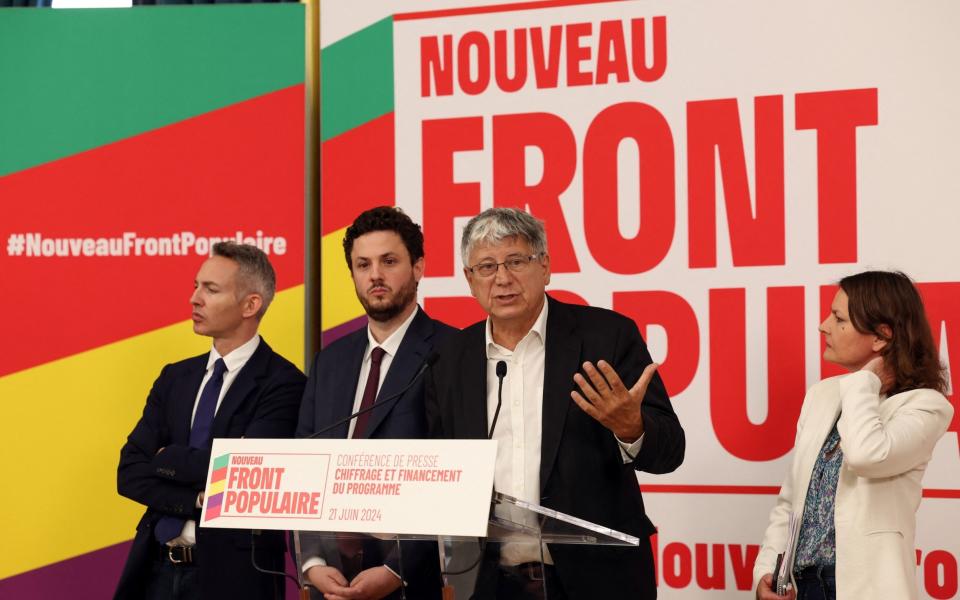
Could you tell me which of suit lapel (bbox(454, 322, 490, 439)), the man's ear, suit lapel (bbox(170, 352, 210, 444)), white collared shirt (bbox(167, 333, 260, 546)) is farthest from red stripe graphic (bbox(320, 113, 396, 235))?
suit lapel (bbox(454, 322, 490, 439))

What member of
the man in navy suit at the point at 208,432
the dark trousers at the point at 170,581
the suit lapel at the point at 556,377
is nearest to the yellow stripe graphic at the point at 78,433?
the man in navy suit at the point at 208,432

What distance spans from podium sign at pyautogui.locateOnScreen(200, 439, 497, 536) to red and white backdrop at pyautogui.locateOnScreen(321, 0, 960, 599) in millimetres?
2015

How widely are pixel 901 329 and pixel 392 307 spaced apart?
150 centimetres

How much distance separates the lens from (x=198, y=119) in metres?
4.30

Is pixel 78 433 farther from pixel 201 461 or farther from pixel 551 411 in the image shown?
pixel 551 411

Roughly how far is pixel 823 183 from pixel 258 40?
7.96 feet

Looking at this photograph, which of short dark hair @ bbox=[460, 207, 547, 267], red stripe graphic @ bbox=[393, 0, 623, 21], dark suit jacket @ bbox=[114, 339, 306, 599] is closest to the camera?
short dark hair @ bbox=[460, 207, 547, 267]

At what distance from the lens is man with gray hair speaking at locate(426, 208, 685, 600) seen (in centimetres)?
223

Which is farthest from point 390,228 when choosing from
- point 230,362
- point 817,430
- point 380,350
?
point 817,430

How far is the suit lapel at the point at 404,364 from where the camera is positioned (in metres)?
2.84

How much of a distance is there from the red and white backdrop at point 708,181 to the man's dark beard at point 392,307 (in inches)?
42.3

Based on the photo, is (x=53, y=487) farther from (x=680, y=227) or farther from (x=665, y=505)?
(x=680, y=227)

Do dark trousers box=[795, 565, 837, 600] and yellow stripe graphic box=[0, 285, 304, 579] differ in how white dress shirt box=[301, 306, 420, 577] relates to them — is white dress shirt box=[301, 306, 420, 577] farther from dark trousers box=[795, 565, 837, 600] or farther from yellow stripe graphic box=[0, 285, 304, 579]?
dark trousers box=[795, 565, 837, 600]

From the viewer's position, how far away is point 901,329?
9.51 ft
